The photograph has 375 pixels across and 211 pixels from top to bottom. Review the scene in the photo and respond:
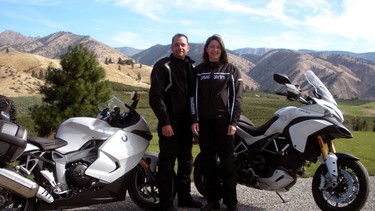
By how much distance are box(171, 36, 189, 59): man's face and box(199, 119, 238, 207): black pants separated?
2.92 ft

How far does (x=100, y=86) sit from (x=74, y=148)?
31.3 m

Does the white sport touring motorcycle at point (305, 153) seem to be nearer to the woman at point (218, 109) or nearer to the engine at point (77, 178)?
the woman at point (218, 109)

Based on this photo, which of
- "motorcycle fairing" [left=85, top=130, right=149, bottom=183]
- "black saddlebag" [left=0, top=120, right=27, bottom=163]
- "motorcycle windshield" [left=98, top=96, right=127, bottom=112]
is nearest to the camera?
"black saddlebag" [left=0, top=120, right=27, bottom=163]

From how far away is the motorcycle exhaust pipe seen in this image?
3975 mm

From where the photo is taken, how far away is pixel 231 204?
512 cm

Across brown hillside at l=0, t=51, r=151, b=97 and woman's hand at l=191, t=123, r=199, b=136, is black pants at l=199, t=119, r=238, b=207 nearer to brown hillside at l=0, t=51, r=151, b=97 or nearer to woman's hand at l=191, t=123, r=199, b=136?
woman's hand at l=191, t=123, r=199, b=136

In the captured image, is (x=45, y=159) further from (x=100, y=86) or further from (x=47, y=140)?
(x=100, y=86)

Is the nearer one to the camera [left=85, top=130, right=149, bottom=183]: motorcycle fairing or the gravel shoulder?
[left=85, top=130, right=149, bottom=183]: motorcycle fairing

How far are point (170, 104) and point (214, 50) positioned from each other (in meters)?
0.88

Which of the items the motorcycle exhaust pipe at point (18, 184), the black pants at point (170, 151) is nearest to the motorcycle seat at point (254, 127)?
the black pants at point (170, 151)

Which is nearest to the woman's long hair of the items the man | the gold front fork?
the man

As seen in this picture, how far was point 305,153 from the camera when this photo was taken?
4957 mm

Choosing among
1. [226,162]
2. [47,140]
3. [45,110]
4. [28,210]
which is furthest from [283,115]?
[45,110]

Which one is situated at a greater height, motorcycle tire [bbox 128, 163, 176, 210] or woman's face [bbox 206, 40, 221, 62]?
woman's face [bbox 206, 40, 221, 62]
